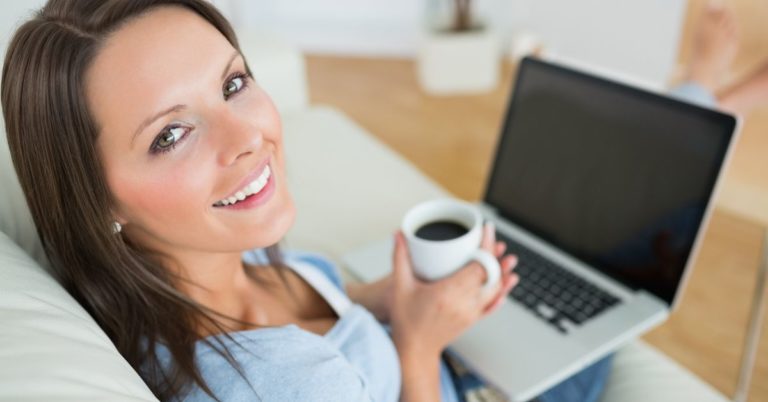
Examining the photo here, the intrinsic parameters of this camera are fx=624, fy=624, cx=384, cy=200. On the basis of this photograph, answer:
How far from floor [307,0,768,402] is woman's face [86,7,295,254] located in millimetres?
1159

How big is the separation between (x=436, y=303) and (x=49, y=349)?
1.62ft

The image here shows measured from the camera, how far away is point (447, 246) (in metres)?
0.84

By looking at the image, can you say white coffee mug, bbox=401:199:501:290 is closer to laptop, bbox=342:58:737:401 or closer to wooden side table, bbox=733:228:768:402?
laptop, bbox=342:58:737:401

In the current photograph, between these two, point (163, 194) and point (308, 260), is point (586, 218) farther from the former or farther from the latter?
point (163, 194)

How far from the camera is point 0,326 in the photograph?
0.54m

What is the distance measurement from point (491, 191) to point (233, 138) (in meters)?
0.72

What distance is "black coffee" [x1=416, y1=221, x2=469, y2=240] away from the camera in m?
0.90

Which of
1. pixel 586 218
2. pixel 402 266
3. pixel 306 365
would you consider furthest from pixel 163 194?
pixel 586 218

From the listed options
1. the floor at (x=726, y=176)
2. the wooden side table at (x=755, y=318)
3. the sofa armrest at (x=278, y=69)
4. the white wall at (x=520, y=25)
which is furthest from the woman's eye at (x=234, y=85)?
the white wall at (x=520, y=25)

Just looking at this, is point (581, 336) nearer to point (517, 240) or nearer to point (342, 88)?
point (517, 240)

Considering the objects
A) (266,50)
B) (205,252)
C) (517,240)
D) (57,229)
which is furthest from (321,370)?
(266,50)

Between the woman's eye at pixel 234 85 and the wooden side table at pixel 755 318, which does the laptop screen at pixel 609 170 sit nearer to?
the wooden side table at pixel 755 318

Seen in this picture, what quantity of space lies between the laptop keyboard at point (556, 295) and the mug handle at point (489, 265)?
20 cm

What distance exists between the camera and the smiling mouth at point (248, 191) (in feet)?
2.42
